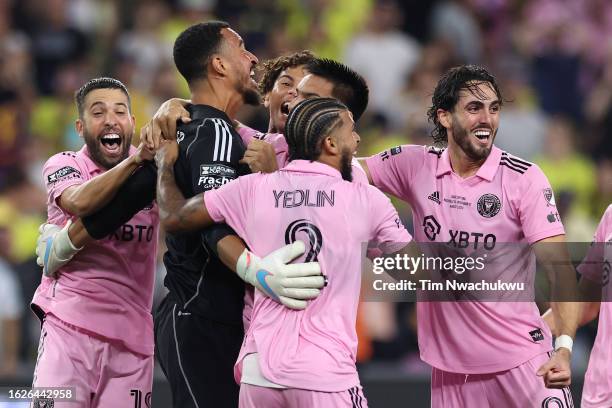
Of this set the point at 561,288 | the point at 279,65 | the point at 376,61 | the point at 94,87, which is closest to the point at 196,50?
the point at 279,65

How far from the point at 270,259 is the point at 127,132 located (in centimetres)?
170

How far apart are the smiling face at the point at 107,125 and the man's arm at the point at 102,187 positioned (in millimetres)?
483

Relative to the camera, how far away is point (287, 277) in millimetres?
4844

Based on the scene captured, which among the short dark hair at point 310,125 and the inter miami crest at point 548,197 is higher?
the short dark hair at point 310,125

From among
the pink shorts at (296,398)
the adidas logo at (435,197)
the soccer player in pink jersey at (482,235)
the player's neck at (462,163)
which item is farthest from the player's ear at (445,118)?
the pink shorts at (296,398)

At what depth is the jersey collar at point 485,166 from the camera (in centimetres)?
583

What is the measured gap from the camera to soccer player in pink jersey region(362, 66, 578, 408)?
5672 millimetres

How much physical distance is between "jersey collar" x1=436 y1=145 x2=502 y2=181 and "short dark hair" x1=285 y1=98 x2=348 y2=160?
1.03 meters

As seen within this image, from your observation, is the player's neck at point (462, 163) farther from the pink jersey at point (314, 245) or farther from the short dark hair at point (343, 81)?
the pink jersey at point (314, 245)

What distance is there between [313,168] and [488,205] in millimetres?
1158

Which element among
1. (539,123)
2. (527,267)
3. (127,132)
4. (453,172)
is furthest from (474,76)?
(539,123)

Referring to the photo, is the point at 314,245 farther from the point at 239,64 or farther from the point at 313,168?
the point at 239,64

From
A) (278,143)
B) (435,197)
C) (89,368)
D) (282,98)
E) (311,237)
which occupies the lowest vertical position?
(89,368)

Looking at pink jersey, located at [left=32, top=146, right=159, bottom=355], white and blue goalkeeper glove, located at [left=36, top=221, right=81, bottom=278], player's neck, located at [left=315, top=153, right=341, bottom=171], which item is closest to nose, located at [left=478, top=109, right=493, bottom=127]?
player's neck, located at [left=315, top=153, right=341, bottom=171]
